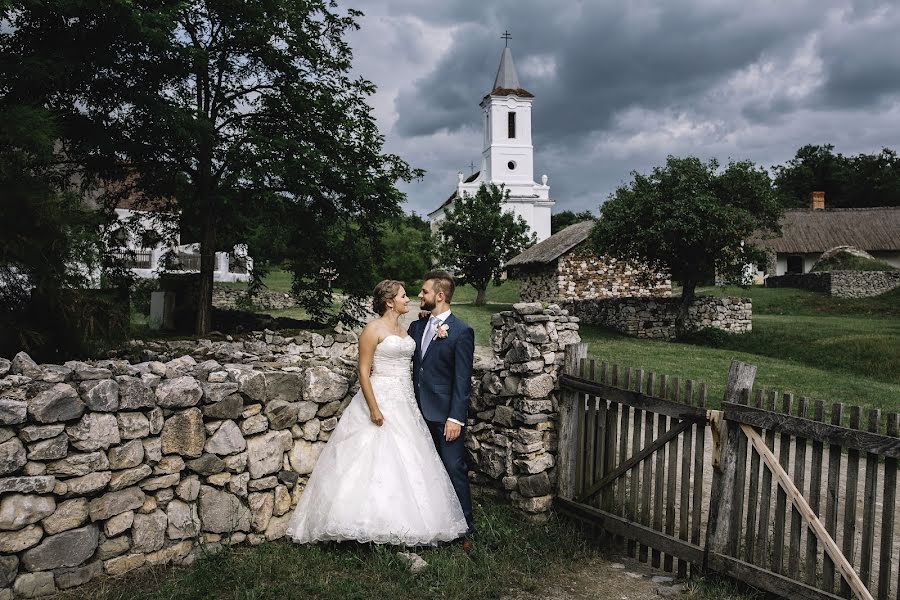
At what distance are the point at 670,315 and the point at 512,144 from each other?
135 feet

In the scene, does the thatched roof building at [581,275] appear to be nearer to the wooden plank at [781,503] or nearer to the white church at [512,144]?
the wooden plank at [781,503]

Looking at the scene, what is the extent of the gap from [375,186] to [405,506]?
1108 centimetres

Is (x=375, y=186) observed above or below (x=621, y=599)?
above

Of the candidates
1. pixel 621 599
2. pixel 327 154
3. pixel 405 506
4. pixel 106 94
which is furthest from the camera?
pixel 327 154

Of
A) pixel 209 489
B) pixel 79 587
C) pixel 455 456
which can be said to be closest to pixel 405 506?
pixel 455 456

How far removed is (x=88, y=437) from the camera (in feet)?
14.0

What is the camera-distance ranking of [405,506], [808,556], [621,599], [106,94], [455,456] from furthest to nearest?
[106,94] < [455,456] < [405,506] < [621,599] < [808,556]

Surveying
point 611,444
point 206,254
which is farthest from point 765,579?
point 206,254

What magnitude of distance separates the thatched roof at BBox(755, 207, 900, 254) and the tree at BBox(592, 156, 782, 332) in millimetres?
22435

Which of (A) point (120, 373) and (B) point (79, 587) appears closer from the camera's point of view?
(B) point (79, 587)

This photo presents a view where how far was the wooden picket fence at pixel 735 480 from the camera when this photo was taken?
13.0 ft

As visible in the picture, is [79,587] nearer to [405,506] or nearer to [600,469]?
[405,506]

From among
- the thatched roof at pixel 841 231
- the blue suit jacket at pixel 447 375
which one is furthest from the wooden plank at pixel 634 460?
the thatched roof at pixel 841 231

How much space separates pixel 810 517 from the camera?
419cm
